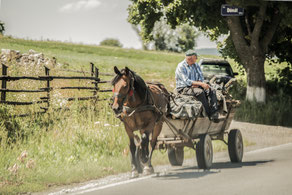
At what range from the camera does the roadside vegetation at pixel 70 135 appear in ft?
27.7

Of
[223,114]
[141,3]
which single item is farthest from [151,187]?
[141,3]

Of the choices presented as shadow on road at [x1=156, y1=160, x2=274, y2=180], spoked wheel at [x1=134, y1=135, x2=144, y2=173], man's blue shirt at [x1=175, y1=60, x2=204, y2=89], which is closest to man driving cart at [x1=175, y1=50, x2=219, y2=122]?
man's blue shirt at [x1=175, y1=60, x2=204, y2=89]

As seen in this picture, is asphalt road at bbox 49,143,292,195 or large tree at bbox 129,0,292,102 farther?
large tree at bbox 129,0,292,102

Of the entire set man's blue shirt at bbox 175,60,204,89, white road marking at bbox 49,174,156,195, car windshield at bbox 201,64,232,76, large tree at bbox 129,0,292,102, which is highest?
large tree at bbox 129,0,292,102

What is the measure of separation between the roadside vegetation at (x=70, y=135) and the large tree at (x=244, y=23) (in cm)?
549

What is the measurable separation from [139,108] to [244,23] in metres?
13.6

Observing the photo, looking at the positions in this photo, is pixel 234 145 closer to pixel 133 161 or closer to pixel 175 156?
pixel 175 156

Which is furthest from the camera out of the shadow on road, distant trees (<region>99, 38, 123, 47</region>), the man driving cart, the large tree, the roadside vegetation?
the large tree

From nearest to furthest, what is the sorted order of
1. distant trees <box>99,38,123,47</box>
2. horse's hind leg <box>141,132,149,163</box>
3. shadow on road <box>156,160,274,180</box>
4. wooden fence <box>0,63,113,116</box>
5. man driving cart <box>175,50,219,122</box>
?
horse's hind leg <box>141,132,149,163</box> < distant trees <box>99,38,123,47</box> < shadow on road <box>156,160,274,180</box> < man driving cart <box>175,50,219,122</box> < wooden fence <box>0,63,113,116</box>

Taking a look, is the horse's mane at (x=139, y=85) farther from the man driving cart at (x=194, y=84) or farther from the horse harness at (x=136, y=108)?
the man driving cart at (x=194, y=84)

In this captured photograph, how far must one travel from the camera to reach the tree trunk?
1942 cm

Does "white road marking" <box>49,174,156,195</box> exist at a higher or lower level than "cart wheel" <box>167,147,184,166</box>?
lower

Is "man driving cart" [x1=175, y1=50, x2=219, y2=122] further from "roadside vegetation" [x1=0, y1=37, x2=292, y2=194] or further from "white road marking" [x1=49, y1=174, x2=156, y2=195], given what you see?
"white road marking" [x1=49, y1=174, x2=156, y2=195]

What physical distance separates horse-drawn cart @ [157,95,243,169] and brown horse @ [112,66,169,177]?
0.29 m
